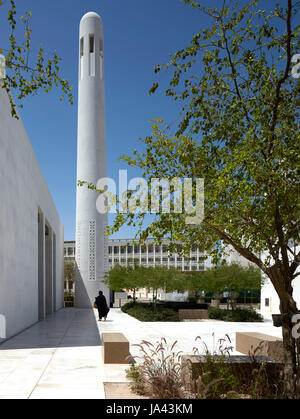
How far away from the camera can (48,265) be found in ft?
108

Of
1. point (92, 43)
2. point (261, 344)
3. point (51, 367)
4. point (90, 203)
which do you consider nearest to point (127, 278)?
point (90, 203)

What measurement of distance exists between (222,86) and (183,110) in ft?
2.38

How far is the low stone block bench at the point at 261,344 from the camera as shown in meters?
10.5

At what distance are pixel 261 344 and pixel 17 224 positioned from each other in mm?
10806

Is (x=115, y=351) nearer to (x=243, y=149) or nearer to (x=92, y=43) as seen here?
(x=243, y=149)

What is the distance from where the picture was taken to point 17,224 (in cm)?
1817

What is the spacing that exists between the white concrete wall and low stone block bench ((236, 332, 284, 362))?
7285 millimetres

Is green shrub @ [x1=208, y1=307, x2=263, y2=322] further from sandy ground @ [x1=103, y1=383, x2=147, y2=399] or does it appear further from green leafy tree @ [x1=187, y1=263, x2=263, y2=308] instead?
sandy ground @ [x1=103, y1=383, x2=147, y2=399]

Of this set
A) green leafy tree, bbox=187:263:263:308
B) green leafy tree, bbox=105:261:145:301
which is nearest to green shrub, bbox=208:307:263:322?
green leafy tree, bbox=187:263:263:308

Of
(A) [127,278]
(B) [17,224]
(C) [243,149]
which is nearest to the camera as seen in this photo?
(C) [243,149]

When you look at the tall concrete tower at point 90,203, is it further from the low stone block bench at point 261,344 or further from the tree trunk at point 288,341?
the tree trunk at point 288,341

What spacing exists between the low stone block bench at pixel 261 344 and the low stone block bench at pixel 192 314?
15915 millimetres
